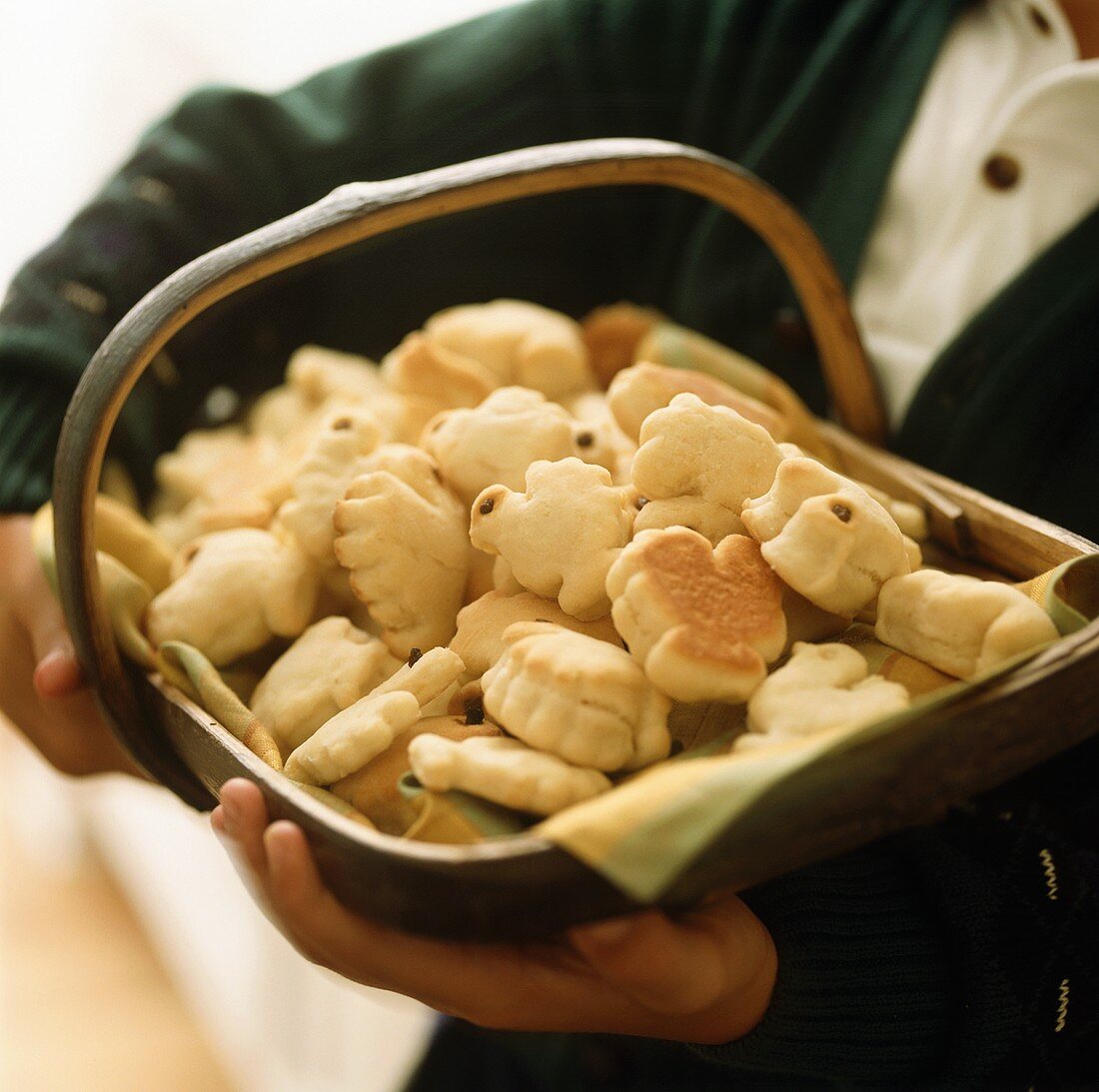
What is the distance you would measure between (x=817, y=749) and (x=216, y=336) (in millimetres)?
644

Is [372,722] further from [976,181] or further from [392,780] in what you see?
[976,181]

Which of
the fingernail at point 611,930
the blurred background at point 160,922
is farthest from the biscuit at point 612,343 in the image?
the blurred background at point 160,922

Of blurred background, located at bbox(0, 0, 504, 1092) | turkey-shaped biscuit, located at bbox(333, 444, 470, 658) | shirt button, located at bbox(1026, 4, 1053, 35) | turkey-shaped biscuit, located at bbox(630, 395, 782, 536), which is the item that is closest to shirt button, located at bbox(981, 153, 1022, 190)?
shirt button, located at bbox(1026, 4, 1053, 35)

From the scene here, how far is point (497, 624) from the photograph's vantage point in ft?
1.50

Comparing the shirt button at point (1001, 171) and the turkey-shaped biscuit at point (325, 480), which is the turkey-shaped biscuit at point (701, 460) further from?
the shirt button at point (1001, 171)

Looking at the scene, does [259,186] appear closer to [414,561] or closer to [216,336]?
[216,336]

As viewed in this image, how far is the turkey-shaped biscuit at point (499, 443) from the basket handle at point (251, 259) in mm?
104

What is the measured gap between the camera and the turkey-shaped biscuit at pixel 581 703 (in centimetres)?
39

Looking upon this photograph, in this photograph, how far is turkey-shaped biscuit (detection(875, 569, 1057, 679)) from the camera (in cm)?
40

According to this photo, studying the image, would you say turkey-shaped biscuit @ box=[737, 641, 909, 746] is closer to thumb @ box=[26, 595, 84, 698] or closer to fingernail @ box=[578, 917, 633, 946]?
fingernail @ box=[578, 917, 633, 946]

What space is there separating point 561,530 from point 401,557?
3.5 inches

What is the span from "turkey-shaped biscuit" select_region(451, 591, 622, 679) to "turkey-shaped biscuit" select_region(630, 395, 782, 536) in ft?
0.19

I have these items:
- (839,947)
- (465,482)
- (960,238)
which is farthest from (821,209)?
(839,947)

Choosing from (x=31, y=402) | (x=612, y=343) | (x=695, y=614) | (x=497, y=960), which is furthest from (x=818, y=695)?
(x=31, y=402)
